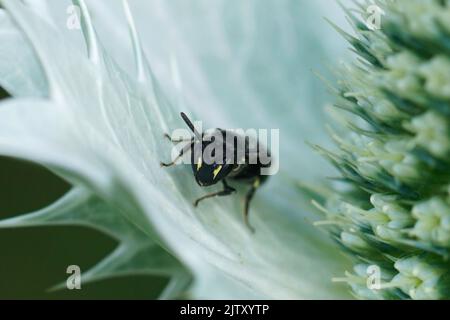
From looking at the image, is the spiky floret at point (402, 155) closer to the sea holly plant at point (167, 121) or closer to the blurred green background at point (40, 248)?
the sea holly plant at point (167, 121)

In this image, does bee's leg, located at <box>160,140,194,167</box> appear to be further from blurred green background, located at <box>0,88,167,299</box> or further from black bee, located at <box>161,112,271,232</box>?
blurred green background, located at <box>0,88,167,299</box>

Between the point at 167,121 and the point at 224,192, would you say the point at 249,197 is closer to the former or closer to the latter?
the point at 224,192

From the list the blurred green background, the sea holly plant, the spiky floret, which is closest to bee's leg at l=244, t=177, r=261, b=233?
the sea holly plant

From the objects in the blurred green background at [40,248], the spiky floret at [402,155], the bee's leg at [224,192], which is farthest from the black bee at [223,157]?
the blurred green background at [40,248]

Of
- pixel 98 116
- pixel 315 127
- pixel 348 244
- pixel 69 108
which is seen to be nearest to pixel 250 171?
pixel 348 244

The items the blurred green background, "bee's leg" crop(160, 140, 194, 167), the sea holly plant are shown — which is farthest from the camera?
the blurred green background

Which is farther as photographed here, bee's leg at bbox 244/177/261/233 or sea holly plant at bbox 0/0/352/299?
bee's leg at bbox 244/177/261/233
